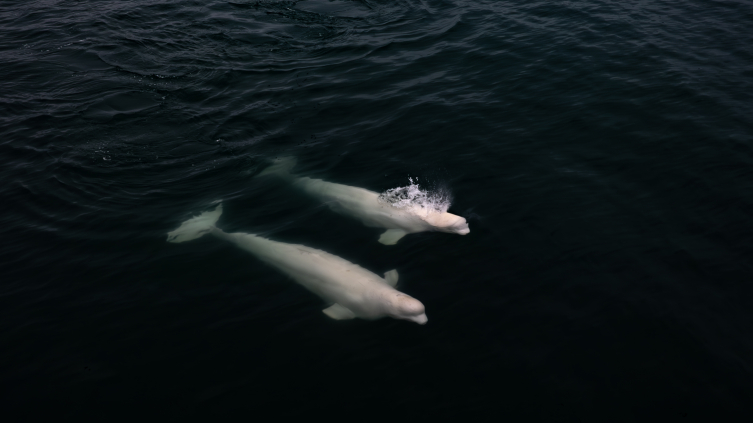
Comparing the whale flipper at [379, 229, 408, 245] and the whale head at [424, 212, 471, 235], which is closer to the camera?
the whale head at [424, 212, 471, 235]

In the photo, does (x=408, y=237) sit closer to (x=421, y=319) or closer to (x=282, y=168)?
(x=421, y=319)

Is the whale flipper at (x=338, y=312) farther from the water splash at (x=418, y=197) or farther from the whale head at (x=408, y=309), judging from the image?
the water splash at (x=418, y=197)

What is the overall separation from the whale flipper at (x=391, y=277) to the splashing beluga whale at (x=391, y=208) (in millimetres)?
1048

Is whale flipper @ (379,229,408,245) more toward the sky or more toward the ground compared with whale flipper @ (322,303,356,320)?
more toward the sky

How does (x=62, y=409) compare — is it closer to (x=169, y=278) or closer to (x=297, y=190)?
(x=169, y=278)

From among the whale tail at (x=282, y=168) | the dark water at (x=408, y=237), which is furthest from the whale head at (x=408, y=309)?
the whale tail at (x=282, y=168)

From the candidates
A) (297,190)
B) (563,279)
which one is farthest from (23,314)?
(563,279)

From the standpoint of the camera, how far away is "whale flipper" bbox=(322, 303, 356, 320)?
28.8ft

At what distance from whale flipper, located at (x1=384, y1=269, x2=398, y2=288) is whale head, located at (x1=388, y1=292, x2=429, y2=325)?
70 centimetres

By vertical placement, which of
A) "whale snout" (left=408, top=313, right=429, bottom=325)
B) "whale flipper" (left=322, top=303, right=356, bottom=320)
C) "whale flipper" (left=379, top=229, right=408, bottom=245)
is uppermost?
"whale flipper" (left=379, top=229, right=408, bottom=245)

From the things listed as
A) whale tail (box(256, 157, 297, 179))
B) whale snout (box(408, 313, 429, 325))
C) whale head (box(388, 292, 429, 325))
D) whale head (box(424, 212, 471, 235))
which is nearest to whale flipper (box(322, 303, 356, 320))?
whale head (box(388, 292, 429, 325))

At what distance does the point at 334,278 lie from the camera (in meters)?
9.30

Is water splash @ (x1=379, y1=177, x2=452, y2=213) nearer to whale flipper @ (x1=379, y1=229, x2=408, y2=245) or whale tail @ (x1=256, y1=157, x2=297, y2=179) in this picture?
whale flipper @ (x1=379, y1=229, x2=408, y2=245)

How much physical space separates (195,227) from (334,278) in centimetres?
342
